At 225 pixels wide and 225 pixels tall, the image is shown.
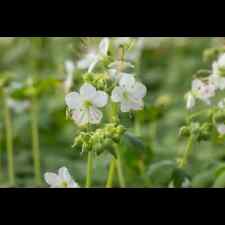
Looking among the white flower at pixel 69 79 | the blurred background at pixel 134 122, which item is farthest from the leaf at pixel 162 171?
the white flower at pixel 69 79

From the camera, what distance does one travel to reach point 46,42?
531 cm

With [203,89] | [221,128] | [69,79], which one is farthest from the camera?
[69,79]

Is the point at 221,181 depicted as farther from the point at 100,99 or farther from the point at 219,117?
the point at 100,99

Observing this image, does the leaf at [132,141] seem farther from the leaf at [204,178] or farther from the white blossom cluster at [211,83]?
the leaf at [204,178]

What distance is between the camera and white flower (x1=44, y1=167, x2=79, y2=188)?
1864mm

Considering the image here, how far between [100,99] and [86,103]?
43 millimetres

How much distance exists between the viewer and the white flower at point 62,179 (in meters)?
1.86

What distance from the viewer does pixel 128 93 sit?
1.83 m

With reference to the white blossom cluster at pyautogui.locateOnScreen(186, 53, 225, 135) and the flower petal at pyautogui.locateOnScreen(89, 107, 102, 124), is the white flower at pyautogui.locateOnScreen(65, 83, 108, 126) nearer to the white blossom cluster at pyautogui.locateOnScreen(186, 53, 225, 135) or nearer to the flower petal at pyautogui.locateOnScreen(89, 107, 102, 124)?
the flower petal at pyautogui.locateOnScreen(89, 107, 102, 124)

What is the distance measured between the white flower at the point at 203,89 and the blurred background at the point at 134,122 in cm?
21

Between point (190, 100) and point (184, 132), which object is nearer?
point (184, 132)

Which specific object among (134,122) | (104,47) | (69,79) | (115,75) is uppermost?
(134,122)

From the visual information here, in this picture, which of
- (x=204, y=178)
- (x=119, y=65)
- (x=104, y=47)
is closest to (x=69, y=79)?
(x=204, y=178)
